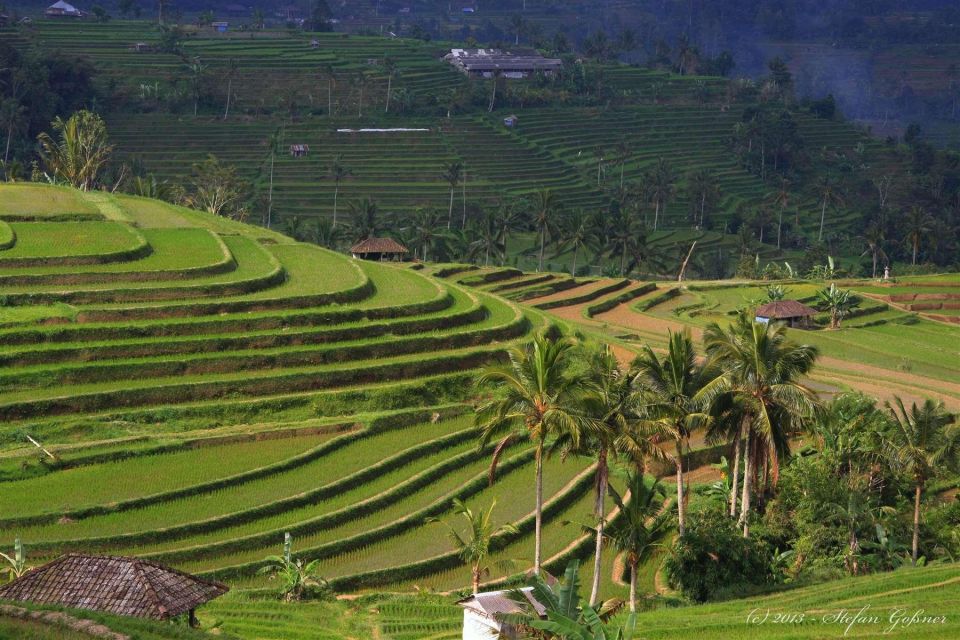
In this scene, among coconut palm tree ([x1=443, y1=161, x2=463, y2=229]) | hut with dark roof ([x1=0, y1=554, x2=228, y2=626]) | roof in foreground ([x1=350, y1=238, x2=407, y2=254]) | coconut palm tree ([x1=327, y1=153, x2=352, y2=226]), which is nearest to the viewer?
hut with dark roof ([x1=0, y1=554, x2=228, y2=626])

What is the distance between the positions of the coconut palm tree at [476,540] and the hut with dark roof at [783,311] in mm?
28198

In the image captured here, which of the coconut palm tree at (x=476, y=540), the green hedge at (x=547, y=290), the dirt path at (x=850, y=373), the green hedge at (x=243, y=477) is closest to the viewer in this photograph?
the coconut palm tree at (x=476, y=540)

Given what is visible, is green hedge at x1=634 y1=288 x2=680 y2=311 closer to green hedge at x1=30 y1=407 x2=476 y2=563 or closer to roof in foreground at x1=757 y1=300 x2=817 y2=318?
roof in foreground at x1=757 y1=300 x2=817 y2=318

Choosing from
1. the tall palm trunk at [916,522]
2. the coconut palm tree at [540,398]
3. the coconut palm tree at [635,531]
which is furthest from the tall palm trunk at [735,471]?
the coconut palm tree at [540,398]

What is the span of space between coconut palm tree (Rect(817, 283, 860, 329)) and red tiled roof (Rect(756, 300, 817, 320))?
2.50 metres

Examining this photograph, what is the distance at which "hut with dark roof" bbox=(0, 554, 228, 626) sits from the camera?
20.4 meters

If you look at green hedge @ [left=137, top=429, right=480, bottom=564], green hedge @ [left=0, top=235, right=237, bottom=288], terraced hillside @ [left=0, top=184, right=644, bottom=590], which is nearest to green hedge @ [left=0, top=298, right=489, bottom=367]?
terraced hillside @ [left=0, top=184, right=644, bottom=590]

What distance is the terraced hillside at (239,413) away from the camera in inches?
1112

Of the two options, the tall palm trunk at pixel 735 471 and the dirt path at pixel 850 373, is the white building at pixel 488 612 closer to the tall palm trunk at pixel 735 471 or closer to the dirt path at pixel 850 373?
the tall palm trunk at pixel 735 471

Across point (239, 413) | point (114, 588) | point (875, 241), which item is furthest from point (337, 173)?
point (114, 588)

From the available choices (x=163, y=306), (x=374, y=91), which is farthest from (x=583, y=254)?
(x=163, y=306)

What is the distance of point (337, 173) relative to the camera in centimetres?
8206

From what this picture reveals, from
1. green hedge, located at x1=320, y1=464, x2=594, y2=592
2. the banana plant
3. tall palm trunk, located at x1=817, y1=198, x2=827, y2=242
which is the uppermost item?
the banana plant

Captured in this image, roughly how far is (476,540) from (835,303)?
3575cm
